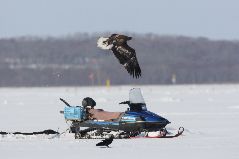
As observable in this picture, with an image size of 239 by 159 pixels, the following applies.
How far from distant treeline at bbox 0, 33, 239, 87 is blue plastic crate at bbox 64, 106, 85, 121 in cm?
8762

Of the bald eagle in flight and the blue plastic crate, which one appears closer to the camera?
the bald eagle in flight

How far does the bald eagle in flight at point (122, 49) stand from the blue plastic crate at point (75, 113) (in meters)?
2.15

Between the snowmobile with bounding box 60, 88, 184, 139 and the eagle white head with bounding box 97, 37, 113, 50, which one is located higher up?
the eagle white head with bounding box 97, 37, 113, 50

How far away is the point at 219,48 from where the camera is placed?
5719 inches

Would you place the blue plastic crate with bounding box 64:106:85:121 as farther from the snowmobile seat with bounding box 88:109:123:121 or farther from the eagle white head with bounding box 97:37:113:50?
the eagle white head with bounding box 97:37:113:50

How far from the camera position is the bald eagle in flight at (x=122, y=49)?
1738 centimetres

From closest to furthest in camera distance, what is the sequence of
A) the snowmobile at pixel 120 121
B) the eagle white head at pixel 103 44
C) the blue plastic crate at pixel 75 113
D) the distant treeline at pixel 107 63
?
the eagle white head at pixel 103 44
the snowmobile at pixel 120 121
the blue plastic crate at pixel 75 113
the distant treeline at pixel 107 63

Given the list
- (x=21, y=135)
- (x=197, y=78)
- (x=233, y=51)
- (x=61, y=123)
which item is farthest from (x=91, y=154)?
(x=233, y=51)

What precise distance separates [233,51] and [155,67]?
1820cm

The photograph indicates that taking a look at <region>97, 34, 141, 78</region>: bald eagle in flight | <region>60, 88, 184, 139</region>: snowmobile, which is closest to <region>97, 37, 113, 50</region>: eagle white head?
<region>97, 34, 141, 78</region>: bald eagle in flight

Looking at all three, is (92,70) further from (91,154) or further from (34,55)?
(91,154)

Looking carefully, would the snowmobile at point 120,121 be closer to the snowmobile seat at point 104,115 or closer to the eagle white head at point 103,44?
the snowmobile seat at point 104,115

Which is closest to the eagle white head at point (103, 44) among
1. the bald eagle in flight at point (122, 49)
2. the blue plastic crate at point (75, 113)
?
the bald eagle in flight at point (122, 49)

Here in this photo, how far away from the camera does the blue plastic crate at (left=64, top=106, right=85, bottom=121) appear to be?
19.9 metres
